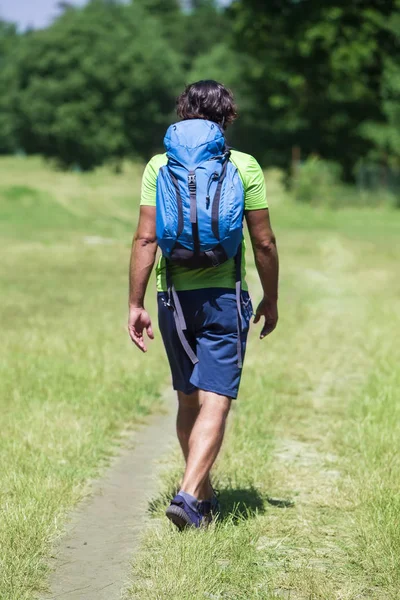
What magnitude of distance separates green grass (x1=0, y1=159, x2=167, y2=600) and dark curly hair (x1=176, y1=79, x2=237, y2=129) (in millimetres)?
1867

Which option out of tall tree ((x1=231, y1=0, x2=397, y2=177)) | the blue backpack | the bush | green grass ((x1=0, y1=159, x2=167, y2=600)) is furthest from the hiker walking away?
tall tree ((x1=231, y1=0, x2=397, y2=177))

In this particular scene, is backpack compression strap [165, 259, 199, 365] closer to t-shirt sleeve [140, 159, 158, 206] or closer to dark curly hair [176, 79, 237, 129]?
t-shirt sleeve [140, 159, 158, 206]

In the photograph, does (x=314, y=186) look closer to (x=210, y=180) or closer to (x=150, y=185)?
(x=150, y=185)

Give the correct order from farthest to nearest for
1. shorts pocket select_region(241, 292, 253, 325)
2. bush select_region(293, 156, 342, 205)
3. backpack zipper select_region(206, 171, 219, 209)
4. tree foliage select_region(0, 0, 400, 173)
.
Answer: tree foliage select_region(0, 0, 400, 173), bush select_region(293, 156, 342, 205), shorts pocket select_region(241, 292, 253, 325), backpack zipper select_region(206, 171, 219, 209)

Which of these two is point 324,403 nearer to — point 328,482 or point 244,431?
point 244,431

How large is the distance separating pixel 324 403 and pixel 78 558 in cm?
376

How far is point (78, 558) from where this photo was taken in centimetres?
459

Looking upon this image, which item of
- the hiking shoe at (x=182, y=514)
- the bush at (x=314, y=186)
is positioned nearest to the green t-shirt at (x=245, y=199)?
the hiking shoe at (x=182, y=514)

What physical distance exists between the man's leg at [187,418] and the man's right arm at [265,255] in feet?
1.44

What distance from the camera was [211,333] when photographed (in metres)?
4.80

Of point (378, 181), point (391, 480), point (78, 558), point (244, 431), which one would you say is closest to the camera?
point (78, 558)

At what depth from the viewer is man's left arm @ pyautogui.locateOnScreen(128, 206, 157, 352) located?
475 centimetres

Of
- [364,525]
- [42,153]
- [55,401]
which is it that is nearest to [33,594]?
[364,525]

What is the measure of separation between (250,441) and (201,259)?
2332mm
